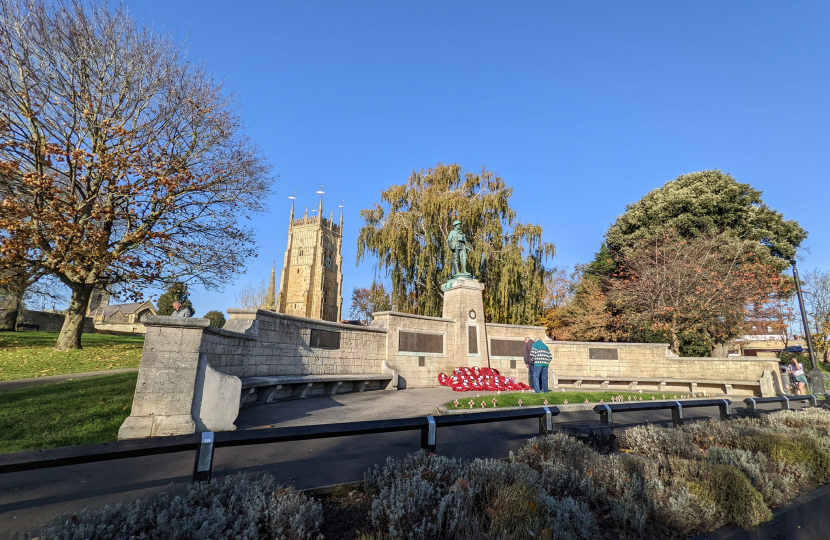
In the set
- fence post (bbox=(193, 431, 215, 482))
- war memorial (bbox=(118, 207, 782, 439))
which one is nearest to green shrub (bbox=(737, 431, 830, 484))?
fence post (bbox=(193, 431, 215, 482))

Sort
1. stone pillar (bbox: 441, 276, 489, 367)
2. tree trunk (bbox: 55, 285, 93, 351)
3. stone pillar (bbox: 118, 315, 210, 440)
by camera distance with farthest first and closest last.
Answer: stone pillar (bbox: 441, 276, 489, 367) < tree trunk (bbox: 55, 285, 93, 351) < stone pillar (bbox: 118, 315, 210, 440)

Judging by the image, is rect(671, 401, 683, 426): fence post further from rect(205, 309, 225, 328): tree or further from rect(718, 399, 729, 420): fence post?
rect(205, 309, 225, 328): tree

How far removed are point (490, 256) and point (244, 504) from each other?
2014 centimetres

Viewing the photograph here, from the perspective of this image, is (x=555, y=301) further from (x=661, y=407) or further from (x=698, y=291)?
(x=661, y=407)

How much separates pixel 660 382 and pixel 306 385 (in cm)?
1513

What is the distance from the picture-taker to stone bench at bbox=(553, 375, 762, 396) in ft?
55.0

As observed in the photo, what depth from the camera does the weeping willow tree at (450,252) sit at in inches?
863

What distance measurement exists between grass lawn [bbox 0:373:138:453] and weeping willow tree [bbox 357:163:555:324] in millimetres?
14831

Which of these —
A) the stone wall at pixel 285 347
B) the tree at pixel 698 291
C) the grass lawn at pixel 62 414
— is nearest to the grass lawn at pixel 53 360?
the grass lawn at pixel 62 414

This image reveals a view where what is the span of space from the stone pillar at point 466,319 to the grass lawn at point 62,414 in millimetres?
11101

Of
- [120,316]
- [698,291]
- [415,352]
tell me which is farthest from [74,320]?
[120,316]

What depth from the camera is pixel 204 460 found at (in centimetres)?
293

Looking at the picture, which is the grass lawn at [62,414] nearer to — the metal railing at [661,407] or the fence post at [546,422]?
the fence post at [546,422]

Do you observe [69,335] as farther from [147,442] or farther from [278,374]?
[147,442]
